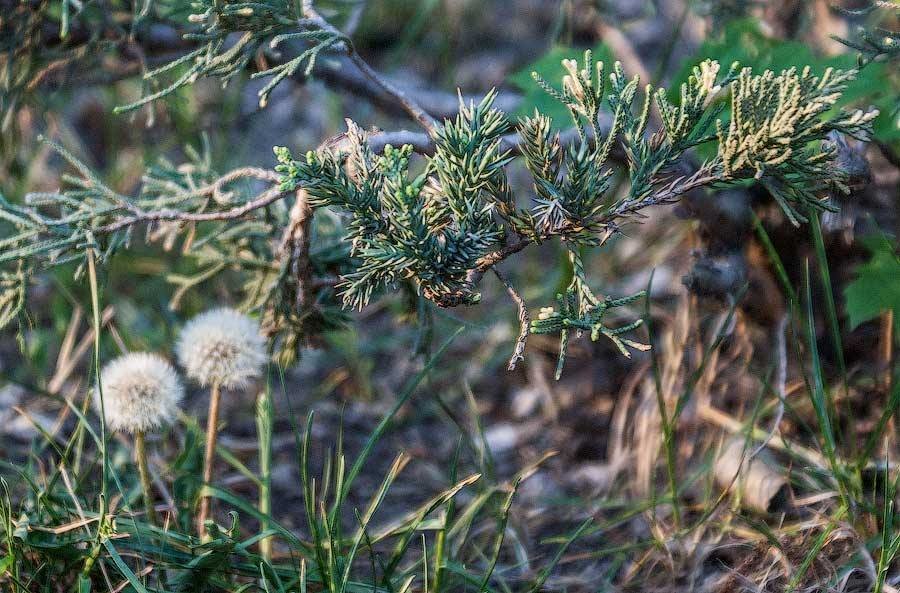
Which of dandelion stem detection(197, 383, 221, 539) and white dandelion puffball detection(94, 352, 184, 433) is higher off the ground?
white dandelion puffball detection(94, 352, 184, 433)

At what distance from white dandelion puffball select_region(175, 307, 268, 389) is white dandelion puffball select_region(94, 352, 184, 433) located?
0.19ft

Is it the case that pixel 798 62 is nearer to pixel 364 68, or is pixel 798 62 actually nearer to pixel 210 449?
pixel 364 68

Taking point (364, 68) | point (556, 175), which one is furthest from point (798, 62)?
point (364, 68)

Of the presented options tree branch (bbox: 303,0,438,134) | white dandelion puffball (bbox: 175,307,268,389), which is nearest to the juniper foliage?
tree branch (bbox: 303,0,438,134)

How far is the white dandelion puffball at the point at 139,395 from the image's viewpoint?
61.8 inches

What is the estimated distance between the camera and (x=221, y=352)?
165 centimetres

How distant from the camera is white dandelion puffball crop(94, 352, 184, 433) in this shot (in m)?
1.57

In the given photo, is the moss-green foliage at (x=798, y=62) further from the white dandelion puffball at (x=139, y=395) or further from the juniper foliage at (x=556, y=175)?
the white dandelion puffball at (x=139, y=395)

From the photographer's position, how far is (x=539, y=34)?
4.17 metres

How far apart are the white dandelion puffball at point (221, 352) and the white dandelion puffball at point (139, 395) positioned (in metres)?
0.06

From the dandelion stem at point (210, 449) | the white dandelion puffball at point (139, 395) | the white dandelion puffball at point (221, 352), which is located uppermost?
the white dandelion puffball at point (221, 352)

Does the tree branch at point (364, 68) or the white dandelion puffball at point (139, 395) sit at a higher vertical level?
the tree branch at point (364, 68)

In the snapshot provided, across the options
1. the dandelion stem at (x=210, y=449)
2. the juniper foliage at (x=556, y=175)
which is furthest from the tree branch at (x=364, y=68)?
the dandelion stem at (x=210, y=449)

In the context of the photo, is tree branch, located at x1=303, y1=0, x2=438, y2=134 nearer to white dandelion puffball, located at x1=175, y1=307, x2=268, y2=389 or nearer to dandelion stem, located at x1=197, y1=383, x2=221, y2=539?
white dandelion puffball, located at x1=175, y1=307, x2=268, y2=389
